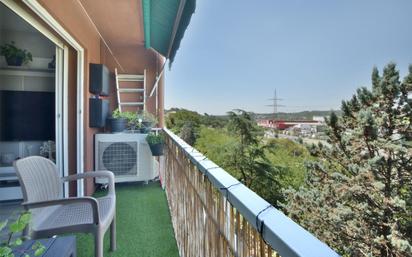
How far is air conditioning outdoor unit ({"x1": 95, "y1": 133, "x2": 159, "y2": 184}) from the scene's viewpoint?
4.41m

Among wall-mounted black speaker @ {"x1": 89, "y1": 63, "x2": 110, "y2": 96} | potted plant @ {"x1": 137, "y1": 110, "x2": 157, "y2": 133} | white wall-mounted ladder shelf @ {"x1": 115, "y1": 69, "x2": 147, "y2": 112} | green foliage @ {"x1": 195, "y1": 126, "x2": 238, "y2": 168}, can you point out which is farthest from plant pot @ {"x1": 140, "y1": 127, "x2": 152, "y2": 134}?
green foliage @ {"x1": 195, "y1": 126, "x2": 238, "y2": 168}

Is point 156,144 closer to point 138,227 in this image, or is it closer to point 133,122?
point 133,122

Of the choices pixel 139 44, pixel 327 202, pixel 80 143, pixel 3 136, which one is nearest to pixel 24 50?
pixel 3 136

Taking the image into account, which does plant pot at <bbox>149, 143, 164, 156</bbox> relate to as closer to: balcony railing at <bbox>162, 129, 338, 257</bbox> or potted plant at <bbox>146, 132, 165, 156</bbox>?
potted plant at <bbox>146, 132, 165, 156</bbox>

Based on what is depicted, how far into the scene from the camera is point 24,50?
12.3 feet

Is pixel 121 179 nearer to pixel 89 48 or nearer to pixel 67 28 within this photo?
pixel 89 48

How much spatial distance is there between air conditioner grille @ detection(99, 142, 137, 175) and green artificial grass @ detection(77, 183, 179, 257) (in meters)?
0.41

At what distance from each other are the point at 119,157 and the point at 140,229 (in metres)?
1.84

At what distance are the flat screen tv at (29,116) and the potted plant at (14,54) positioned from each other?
16.5 inches

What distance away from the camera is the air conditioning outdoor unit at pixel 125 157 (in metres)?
4.41

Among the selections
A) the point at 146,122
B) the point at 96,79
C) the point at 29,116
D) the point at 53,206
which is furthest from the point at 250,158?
the point at 53,206

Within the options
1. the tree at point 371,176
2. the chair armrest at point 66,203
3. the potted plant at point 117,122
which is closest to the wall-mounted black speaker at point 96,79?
the potted plant at point 117,122

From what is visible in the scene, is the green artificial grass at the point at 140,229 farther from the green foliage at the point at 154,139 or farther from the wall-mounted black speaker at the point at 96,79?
the wall-mounted black speaker at the point at 96,79

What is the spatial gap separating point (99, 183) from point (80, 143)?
3.79ft
